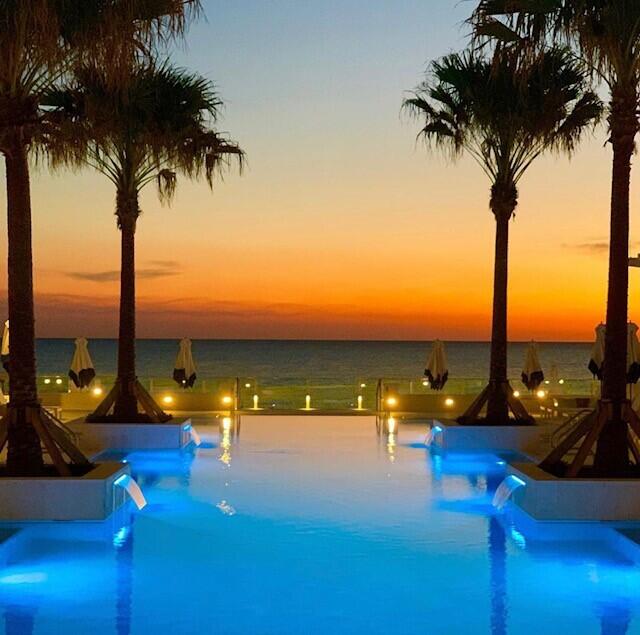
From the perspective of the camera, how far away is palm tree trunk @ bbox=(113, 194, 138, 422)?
16766 millimetres

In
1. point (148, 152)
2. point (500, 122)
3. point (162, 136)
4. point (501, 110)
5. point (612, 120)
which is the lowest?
point (612, 120)

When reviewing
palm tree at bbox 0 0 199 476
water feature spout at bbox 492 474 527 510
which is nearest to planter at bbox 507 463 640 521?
water feature spout at bbox 492 474 527 510

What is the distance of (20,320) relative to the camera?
34.7 feet

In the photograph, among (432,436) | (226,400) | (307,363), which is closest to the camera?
(432,436)

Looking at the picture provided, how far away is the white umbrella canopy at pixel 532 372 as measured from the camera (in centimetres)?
2114

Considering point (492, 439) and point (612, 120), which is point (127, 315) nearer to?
point (492, 439)

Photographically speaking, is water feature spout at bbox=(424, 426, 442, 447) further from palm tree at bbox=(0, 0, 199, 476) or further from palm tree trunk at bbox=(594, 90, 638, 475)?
palm tree at bbox=(0, 0, 199, 476)

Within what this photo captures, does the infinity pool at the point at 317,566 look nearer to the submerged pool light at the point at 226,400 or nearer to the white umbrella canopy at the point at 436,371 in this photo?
the white umbrella canopy at the point at 436,371

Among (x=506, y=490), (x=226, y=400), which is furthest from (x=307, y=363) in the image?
(x=506, y=490)

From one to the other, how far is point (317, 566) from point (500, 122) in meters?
9.45

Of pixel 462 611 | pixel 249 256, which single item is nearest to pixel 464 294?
pixel 249 256

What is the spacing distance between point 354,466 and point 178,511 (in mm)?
4113

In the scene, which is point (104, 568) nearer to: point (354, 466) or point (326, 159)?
point (354, 466)

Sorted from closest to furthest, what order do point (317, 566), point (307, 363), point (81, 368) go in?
point (317, 566) < point (81, 368) < point (307, 363)
